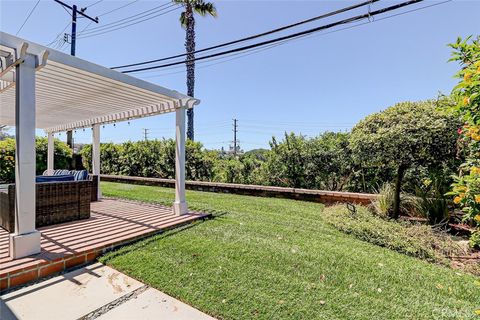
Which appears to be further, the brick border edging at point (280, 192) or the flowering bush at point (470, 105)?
the brick border edging at point (280, 192)

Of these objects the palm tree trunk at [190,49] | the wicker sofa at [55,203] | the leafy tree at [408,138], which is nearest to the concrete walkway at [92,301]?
the wicker sofa at [55,203]

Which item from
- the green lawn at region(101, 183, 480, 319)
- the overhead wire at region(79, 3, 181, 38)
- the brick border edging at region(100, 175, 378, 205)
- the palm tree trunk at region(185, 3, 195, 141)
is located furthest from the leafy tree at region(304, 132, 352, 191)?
the palm tree trunk at region(185, 3, 195, 141)

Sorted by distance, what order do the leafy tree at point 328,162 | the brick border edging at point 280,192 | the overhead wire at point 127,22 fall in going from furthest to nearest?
1. the overhead wire at point 127,22
2. the leafy tree at point 328,162
3. the brick border edging at point 280,192

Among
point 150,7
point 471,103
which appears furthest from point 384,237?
point 150,7

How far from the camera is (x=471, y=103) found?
233 centimetres

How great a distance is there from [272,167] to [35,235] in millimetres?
7088

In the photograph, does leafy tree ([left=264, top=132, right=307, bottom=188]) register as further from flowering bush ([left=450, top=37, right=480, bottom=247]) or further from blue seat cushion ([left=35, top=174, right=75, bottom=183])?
blue seat cushion ([left=35, top=174, right=75, bottom=183])

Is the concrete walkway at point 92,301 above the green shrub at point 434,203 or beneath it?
beneath

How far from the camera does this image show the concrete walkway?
2270 mm

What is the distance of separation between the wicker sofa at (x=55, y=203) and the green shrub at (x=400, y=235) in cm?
552

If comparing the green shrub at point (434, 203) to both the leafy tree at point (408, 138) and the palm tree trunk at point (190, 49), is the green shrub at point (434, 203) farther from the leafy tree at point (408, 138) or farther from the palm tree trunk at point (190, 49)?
the palm tree trunk at point (190, 49)

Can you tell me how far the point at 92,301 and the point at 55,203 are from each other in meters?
3.17

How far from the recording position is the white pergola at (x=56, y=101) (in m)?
3.16

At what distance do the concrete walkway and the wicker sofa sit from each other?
2063 millimetres
